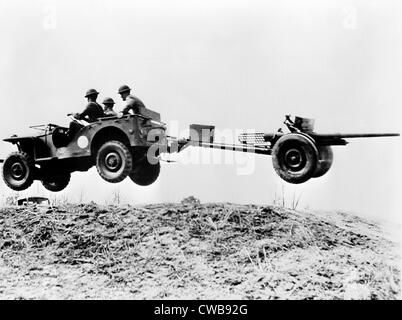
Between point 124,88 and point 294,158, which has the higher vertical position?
point 124,88

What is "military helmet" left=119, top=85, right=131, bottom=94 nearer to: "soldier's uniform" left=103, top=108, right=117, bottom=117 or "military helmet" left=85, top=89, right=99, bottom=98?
"soldier's uniform" left=103, top=108, right=117, bottom=117

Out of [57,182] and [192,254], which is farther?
[57,182]

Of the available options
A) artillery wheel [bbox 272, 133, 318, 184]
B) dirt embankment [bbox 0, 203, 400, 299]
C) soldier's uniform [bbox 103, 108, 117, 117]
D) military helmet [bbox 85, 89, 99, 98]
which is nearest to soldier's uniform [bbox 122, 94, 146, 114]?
soldier's uniform [bbox 103, 108, 117, 117]

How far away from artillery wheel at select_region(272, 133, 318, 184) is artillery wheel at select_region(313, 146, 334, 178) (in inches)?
19.5

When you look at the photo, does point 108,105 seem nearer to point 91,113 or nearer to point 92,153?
point 91,113

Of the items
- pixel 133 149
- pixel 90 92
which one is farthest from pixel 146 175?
pixel 90 92

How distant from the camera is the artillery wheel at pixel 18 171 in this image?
36.0 ft

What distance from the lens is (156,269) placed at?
23.8ft

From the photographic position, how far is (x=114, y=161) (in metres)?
9.93

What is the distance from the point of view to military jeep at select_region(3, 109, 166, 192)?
9875 mm

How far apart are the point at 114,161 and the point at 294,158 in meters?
3.32

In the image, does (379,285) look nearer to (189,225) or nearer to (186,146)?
(189,225)

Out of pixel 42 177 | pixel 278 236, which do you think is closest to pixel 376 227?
pixel 278 236
